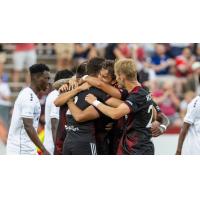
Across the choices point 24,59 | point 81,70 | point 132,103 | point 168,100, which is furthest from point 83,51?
point 132,103

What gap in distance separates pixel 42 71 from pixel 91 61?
1.43 meters

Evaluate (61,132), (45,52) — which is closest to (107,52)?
(45,52)

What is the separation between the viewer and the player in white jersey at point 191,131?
9594mm

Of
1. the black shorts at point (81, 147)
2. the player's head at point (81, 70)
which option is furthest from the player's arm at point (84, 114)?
the player's head at point (81, 70)

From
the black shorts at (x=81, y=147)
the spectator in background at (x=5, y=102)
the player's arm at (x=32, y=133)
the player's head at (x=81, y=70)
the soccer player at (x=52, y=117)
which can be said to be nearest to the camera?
the black shorts at (x=81, y=147)

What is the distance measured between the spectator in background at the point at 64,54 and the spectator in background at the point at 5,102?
1491 mm

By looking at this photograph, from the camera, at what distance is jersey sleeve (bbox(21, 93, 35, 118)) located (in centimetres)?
917

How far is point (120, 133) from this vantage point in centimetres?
825

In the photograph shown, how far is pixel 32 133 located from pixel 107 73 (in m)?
1.47

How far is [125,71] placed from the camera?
25.5 feet

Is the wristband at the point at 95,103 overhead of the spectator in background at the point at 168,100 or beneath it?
overhead

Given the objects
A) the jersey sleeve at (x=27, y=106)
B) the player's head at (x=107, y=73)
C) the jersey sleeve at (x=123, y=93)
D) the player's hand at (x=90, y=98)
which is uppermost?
the player's head at (x=107, y=73)

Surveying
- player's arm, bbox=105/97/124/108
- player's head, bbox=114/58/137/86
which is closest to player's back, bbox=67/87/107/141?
player's arm, bbox=105/97/124/108

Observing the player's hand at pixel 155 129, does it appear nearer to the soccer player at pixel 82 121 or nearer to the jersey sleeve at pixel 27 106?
the soccer player at pixel 82 121
